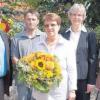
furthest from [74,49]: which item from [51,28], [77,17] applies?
[51,28]

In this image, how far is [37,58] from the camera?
4660mm

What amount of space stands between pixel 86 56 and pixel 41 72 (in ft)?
3.29

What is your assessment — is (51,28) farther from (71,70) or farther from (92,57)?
(92,57)

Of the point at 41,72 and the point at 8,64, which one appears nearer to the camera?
the point at 41,72

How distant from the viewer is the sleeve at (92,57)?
17.7 ft

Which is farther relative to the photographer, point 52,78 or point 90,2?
point 90,2

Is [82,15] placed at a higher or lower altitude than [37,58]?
higher

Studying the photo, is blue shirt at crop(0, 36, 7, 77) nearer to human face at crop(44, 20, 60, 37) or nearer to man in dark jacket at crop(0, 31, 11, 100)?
man in dark jacket at crop(0, 31, 11, 100)

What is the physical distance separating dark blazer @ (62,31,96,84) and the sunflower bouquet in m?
0.78

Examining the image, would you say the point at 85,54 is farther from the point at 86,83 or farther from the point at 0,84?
the point at 0,84

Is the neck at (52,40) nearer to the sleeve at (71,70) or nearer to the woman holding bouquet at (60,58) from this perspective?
the woman holding bouquet at (60,58)

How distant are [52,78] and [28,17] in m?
1.21

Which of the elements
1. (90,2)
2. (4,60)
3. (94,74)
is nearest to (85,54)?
(94,74)

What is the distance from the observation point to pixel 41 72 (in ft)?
15.0
